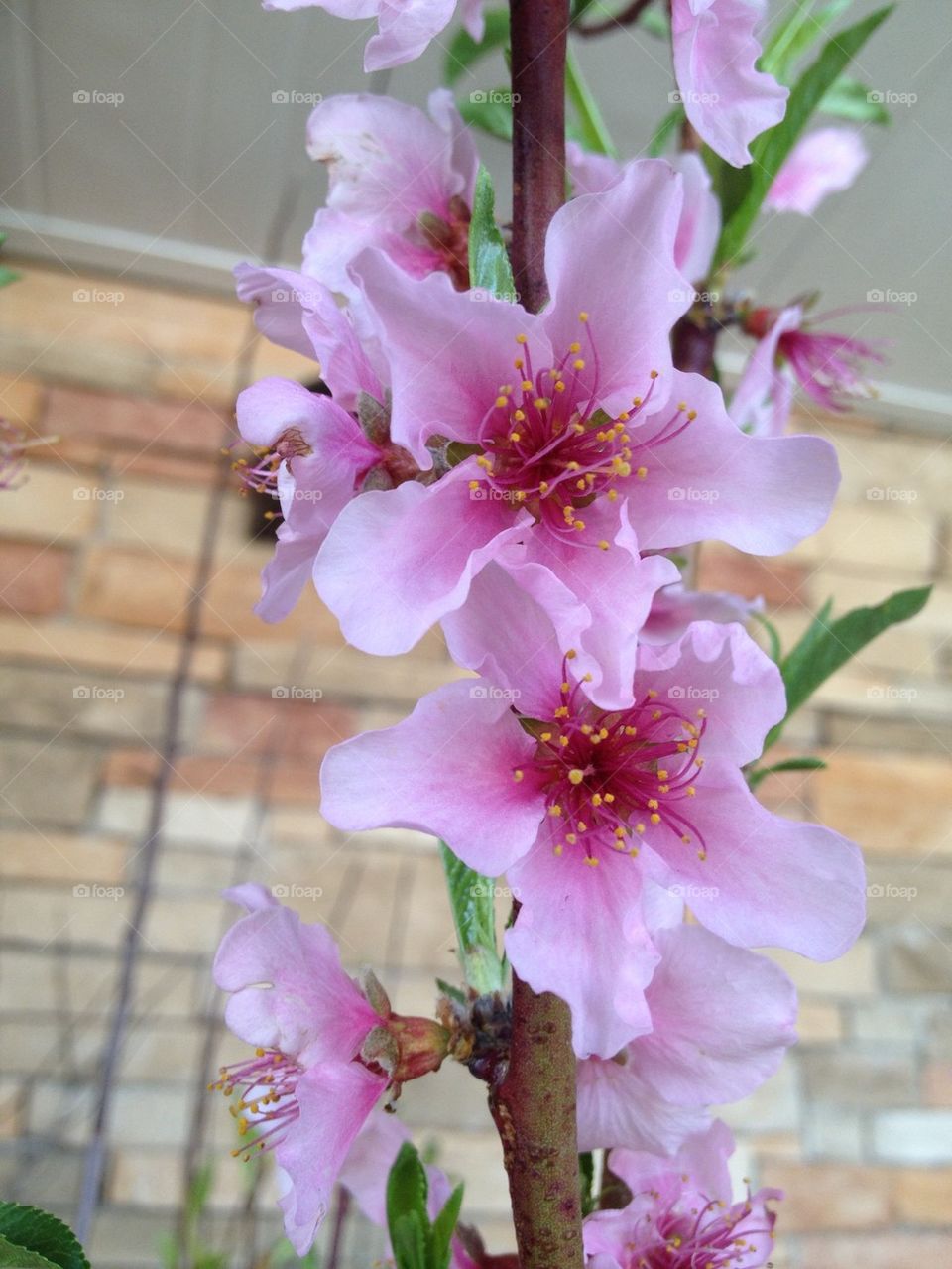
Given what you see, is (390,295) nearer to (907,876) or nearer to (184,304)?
(184,304)

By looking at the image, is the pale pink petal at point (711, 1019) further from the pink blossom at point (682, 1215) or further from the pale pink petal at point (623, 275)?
the pale pink petal at point (623, 275)

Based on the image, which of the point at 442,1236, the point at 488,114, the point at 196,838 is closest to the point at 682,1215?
the point at 442,1236

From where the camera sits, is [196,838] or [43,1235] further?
[196,838]

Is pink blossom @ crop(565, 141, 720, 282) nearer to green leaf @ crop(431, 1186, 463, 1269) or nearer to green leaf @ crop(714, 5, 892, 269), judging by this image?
green leaf @ crop(714, 5, 892, 269)

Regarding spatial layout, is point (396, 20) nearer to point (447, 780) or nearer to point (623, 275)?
point (623, 275)

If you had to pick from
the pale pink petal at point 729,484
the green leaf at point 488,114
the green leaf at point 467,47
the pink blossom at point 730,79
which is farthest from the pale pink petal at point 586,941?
the green leaf at point 467,47

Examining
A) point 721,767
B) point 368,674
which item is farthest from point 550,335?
point 368,674

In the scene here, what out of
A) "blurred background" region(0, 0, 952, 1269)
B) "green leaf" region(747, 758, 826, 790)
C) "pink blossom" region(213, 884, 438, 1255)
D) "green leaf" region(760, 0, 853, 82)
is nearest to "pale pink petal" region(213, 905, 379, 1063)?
"pink blossom" region(213, 884, 438, 1255)
